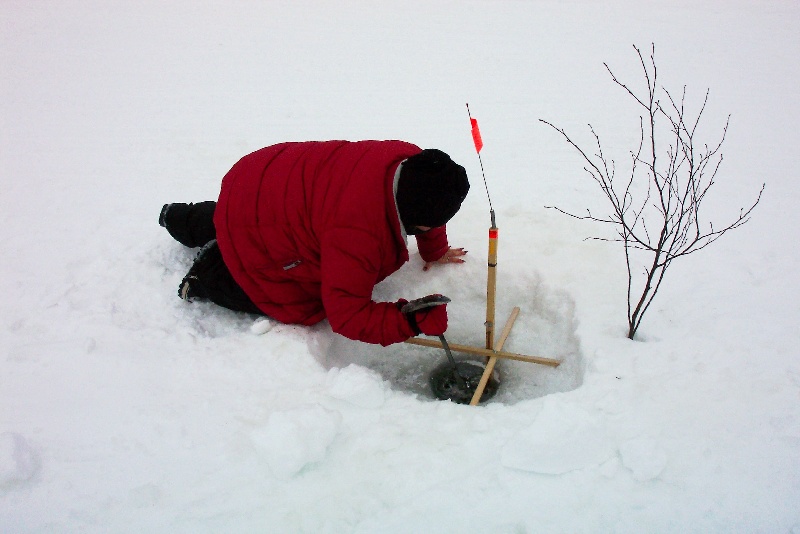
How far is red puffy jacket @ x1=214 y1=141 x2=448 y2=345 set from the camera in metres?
2.35

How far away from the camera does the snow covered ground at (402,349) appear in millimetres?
1949

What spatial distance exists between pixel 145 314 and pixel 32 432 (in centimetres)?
81

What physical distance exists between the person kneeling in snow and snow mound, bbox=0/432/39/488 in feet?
3.33

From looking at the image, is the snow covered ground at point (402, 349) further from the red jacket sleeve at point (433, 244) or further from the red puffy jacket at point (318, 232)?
the red puffy jacket at point (318, 232)

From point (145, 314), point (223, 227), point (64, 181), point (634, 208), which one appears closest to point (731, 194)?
point (634, 208)

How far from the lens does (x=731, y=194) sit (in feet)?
12.2

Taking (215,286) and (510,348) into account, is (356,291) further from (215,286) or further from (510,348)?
(510,348)

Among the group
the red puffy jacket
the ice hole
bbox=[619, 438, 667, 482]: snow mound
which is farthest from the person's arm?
bbox=[619, 438, 667, 482]: snow mound

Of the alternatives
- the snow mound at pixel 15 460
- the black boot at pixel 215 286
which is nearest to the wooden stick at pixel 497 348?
the black boot at pixel 215 286

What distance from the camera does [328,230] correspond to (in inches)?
93.4

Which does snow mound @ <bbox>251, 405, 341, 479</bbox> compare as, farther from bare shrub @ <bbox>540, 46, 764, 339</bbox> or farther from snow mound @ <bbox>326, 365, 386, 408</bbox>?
bare shrub @ <bbox>540, 46, 764, 339</bbox>

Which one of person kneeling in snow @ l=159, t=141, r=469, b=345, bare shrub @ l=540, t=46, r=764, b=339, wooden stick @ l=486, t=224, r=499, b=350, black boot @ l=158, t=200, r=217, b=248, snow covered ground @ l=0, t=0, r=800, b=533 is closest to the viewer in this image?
snow covered ground @ l=0, t=0, r=800, b=533

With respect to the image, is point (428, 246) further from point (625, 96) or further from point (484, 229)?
point (625, 96)

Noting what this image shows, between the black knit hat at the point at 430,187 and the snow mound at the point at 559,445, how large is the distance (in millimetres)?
950
